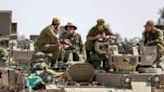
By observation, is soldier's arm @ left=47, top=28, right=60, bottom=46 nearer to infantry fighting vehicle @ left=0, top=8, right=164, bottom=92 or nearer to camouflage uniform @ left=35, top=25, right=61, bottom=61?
camouflage uniform @ left=35, top=25, right=61, bottom=61

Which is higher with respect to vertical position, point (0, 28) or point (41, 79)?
point (0, 28)

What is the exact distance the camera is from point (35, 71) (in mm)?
13211

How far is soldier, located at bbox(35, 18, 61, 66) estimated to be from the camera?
46.6ft

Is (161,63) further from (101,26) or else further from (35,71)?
(35,71)

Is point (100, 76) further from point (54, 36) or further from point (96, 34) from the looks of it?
point (96, 34)

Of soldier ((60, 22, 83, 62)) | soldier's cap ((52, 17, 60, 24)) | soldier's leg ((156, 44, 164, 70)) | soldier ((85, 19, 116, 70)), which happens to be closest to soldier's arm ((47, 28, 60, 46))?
soldier's cap ((52, 17, 60, 24))

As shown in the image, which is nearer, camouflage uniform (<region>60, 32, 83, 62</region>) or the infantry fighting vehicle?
the infantry fighting vehicle

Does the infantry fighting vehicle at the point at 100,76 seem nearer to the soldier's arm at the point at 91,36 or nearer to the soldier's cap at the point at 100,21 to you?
the soldier's arm at the point at 91,36

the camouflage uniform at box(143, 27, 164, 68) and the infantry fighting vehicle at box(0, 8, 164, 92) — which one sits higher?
the camouflage uniform at box(143, 27, 164, 68)

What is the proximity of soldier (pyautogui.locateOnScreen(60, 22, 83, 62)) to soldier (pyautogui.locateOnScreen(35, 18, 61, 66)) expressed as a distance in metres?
0.41

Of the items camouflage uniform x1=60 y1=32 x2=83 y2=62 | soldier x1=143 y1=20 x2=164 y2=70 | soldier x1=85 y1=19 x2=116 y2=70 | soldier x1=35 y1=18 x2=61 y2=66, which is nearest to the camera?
soldier x1=143 y1=20 x2=164 y2=70

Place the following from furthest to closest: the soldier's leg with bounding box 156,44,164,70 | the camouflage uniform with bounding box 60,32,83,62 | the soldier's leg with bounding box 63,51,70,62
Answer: the camouflage uniform with bounding box 60,32,83,62
the soldier's leg with bounding box 63,51,70,62
the soldier's leg with bounding box 156,44,164,70

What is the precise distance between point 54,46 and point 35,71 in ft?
3.86

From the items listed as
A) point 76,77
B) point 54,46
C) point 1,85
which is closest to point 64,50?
point 54,46
